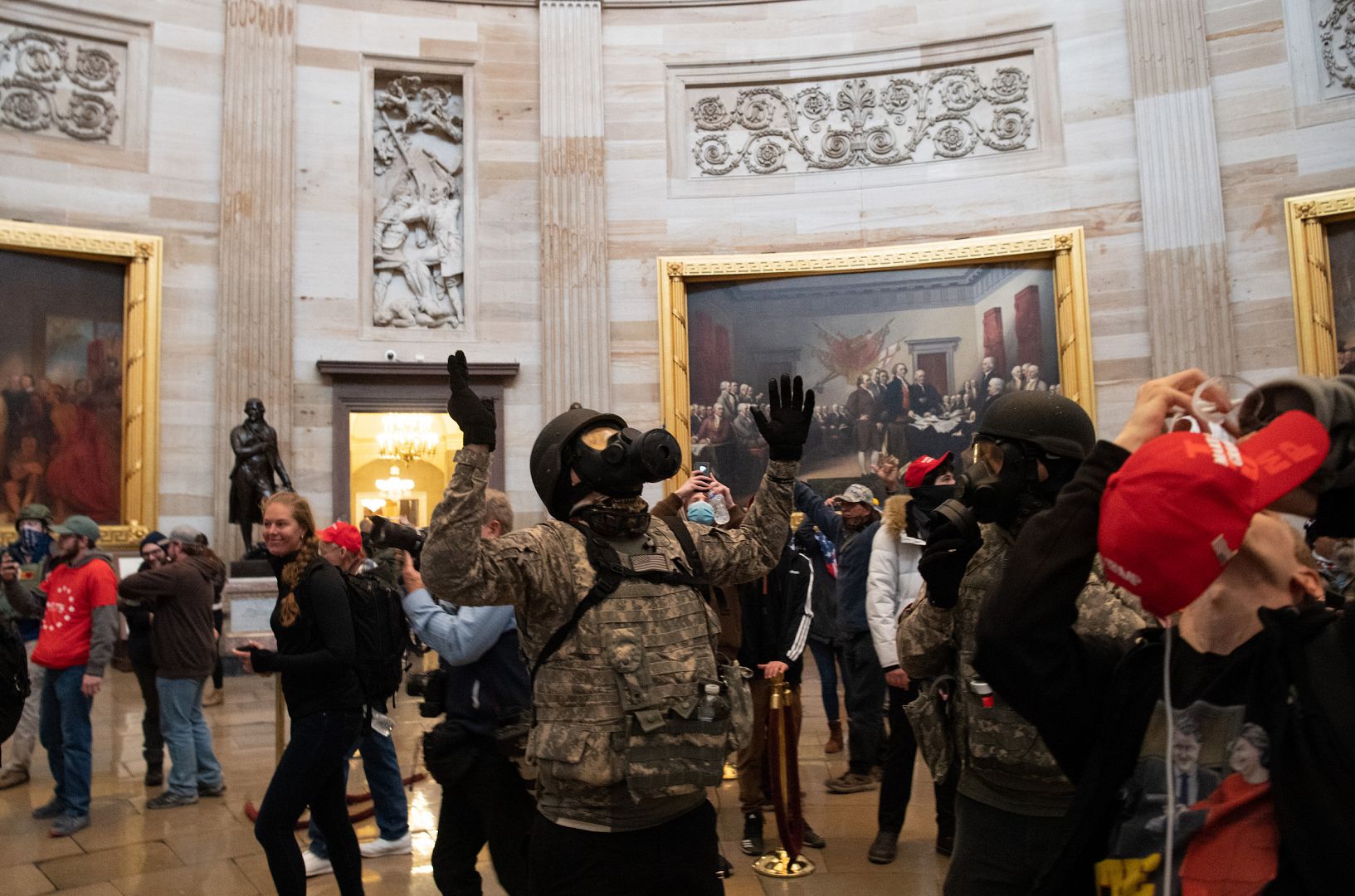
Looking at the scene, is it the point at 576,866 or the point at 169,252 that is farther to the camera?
the point at 169,252

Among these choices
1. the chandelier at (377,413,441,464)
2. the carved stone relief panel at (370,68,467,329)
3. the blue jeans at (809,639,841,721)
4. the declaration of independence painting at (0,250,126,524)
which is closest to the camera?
the blue jeans at (809,639,841,721)

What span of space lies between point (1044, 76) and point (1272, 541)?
12799mm

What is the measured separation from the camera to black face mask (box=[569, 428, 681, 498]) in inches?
101

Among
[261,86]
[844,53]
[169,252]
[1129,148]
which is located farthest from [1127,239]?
[169,252]

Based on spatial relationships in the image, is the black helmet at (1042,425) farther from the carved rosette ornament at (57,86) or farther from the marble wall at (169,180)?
the carved rosette ornament at (57,86)

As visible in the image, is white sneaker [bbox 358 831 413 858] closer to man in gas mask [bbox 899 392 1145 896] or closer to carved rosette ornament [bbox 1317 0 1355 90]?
man in gas mask [bbox 899 392 1145 896]

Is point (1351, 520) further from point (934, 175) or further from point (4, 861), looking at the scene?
point (934, 175)

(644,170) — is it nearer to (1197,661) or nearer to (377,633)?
(377,633)

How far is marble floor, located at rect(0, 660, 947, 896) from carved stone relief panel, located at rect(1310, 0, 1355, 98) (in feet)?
32.0

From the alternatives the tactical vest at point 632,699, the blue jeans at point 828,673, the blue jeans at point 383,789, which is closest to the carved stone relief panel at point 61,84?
the blue jeans at point 383,789

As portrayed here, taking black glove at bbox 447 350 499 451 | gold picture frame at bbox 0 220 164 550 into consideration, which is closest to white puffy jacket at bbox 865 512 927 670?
black glove at bbox 447 350 499 451

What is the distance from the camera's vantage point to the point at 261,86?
40.8 feet

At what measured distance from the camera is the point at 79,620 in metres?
5.94

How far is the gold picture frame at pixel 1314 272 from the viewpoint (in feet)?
35.9
